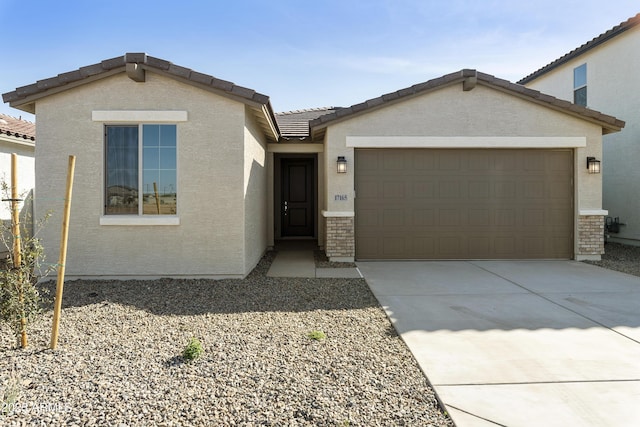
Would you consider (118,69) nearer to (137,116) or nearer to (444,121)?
(137,116)

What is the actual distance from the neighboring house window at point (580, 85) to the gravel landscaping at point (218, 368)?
12276 mm

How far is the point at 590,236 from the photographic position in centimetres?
914

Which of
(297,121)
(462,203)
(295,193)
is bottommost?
(462,203)

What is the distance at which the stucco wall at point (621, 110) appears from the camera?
11195mm

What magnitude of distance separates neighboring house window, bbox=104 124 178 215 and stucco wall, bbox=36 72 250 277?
154mm

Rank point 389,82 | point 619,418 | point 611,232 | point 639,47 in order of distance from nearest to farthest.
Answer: point 619,418 < point 639,47 < point 611,232 < point 389,82

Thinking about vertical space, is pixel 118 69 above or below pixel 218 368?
above

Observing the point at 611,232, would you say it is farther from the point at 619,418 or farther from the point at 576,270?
the point at 619,418

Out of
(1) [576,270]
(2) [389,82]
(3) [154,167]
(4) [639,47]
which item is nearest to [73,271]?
(3) [154,167]

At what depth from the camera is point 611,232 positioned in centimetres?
1200

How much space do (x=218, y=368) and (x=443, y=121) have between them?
753 cm

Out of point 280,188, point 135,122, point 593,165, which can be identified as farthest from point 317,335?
point 280,188

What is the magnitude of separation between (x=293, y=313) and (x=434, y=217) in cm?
516

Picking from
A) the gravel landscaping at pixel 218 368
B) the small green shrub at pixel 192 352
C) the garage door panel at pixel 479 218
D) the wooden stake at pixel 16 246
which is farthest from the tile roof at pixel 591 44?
the wooden stake at pixel 16 246
